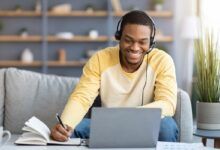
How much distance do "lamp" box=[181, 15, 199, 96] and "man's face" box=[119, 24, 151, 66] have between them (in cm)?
308

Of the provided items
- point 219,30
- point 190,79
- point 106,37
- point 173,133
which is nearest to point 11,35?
point 106,37

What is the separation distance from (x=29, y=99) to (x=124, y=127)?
1.08 metres

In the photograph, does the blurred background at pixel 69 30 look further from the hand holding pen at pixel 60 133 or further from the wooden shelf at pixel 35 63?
the hand holding pen at pixel 60 133

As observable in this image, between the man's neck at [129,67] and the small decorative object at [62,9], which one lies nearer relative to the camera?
the man's neck at [129,67]

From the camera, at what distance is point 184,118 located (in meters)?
2.23

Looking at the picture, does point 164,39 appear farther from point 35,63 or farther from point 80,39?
point 35,63

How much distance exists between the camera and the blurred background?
18.5 ft

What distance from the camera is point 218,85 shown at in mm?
2307

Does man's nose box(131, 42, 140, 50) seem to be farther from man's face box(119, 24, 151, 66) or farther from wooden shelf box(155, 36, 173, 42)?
wooden shelf box(155, 36, 173, 42)

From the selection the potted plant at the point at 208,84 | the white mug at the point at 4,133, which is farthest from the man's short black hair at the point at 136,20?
the white mug at the point at 4,133

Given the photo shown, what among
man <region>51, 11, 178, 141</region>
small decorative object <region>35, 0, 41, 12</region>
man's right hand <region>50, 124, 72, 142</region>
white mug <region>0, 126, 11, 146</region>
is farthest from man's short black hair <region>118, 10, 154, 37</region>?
small decorative object <region>35, 0, 41, 12</region>

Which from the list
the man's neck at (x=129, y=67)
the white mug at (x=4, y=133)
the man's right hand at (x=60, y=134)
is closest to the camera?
the white mug at (x=4, y=133)

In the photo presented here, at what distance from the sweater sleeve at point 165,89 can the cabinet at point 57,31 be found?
353 cm

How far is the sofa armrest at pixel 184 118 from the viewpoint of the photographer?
222 cm
